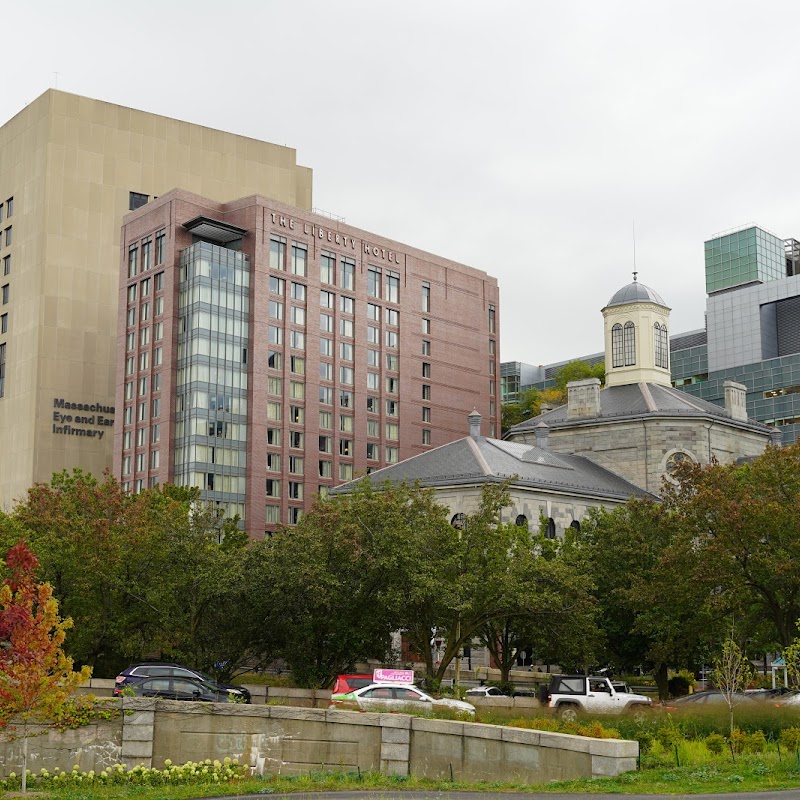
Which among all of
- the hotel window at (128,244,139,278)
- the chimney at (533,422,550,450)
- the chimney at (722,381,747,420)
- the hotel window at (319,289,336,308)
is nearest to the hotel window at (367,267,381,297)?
the hotel window at (319,289,336,308)

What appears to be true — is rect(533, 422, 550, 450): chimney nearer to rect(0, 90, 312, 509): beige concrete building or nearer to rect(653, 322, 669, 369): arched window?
rect(653, 322, 669, 369): arched window

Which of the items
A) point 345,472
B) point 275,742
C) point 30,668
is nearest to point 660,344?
point 345,472

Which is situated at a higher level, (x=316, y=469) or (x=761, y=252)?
(x=761, y=252)

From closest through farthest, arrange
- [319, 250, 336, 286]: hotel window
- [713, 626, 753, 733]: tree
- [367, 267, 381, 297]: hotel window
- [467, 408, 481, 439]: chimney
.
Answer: [713, 626, 753, 733]: tree, [467, 408, 481, 439]: chimney, [319, 250, 336, 286]: hotel window, [367, 267, 381, 297]: hotel window

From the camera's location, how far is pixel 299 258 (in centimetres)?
10381

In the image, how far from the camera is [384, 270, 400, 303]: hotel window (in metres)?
112

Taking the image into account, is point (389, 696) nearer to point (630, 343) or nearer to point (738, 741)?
point (738, 741)

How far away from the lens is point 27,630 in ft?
88.2

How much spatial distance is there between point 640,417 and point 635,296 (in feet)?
49.1

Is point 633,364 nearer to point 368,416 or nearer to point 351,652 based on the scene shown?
point 368,416

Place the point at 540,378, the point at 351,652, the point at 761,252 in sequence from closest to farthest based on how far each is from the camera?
1. the point at 351,652
2. the point at 761,252
3. the point at 540,378

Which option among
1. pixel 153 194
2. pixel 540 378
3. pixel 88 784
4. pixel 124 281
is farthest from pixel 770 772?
pixel 540 378

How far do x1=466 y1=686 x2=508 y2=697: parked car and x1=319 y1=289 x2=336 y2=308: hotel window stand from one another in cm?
6013

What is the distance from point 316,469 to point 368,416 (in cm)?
864
